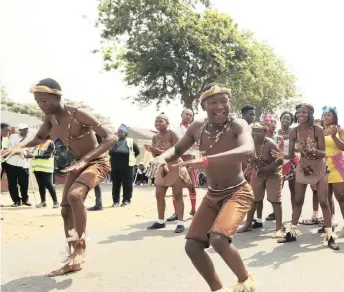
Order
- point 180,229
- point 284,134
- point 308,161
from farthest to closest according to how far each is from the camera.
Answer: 1. point 284,134
2. point 180,229
3. point 308,161

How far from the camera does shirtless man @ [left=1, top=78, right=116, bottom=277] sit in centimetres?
448

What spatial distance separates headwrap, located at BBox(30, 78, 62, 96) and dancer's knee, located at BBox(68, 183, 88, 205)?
1.09 metres

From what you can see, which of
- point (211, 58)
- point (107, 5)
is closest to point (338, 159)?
point (211, 58)

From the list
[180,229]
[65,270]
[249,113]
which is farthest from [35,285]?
[249,113]

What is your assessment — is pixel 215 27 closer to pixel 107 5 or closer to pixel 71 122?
pixel 107 5

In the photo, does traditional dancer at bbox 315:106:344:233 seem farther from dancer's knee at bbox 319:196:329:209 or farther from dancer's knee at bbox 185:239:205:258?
dancer's knee at bbox 185:239:205:258

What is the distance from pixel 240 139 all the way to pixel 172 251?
8.21ft

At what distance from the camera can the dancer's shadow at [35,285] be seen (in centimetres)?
401

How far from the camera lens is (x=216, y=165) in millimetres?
3145

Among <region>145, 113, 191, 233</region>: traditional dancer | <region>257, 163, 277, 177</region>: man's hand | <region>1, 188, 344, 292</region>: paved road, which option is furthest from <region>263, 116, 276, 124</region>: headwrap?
<region>1, 188, 344, 292</region>: paved road

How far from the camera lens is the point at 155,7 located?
23391mm

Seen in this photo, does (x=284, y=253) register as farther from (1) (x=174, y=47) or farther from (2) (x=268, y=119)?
(1) (x=174, y=47)

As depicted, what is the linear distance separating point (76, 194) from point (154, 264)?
1250mm

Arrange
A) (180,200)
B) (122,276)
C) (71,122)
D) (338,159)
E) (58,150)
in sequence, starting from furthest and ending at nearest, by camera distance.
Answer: (180,200)
(338,159)
(58,150)
(71,122)
(122,276)
